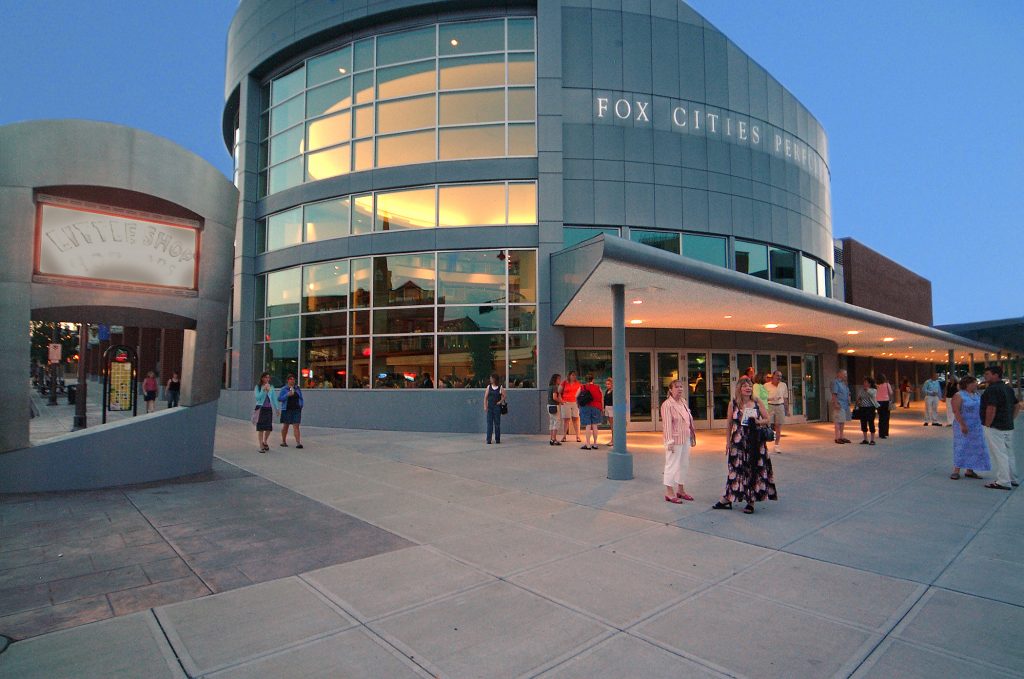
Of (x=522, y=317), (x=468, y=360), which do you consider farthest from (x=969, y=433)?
(x=468, y=360)

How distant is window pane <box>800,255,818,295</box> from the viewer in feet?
69.4

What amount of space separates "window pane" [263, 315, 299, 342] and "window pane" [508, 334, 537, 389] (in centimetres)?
777

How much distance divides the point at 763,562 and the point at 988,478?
728cm

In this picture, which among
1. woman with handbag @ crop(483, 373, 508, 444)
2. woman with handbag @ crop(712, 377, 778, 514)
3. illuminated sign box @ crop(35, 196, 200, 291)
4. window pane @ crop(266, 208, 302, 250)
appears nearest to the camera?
woman with handbag @ crop(712, 377, 778, 514)

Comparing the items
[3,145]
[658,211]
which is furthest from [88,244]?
[658,211]

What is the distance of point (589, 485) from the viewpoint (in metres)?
8.95

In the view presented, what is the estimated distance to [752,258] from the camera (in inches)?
762

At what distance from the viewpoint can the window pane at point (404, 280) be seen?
56.2ft

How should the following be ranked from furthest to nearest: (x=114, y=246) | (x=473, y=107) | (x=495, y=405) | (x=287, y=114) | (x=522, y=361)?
(x=287, y=114) → (x=473, y=107) → (x=522, y=361) → (x=495, y=405) → (x=114, y=246)

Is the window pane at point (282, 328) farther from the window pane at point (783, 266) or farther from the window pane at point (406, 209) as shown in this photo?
the window pane at point (783, 266)

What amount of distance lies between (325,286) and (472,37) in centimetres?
923

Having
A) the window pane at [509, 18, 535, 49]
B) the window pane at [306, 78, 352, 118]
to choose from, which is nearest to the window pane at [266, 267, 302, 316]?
the window pane at [306, 78, 352, 118]

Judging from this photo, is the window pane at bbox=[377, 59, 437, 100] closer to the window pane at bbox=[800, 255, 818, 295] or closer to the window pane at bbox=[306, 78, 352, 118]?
the window pane at bbox=[306, 78, 352, 118]

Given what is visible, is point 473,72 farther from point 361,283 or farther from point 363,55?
point 361,283
